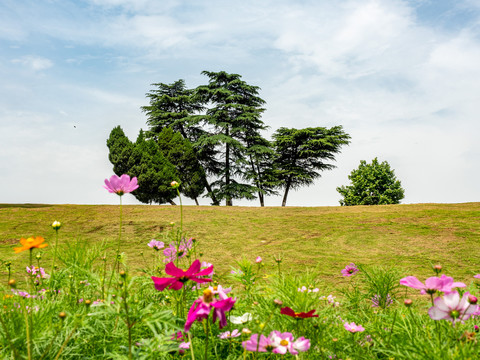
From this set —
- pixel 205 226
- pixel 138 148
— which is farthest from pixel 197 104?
pixel 205 226

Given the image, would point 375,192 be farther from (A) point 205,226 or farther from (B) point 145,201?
(A) point 205,226

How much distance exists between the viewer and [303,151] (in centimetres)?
2139

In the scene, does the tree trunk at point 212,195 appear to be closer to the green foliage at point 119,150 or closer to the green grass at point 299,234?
the green foliage at point 119,150

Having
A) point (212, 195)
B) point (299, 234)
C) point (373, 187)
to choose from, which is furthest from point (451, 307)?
point (373, 187)

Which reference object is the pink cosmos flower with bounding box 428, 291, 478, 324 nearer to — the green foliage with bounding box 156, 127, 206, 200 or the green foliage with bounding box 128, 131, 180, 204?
the green foliage with bounding box 128, 131, 180, 204

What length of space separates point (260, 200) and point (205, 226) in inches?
589

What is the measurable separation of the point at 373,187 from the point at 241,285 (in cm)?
2105

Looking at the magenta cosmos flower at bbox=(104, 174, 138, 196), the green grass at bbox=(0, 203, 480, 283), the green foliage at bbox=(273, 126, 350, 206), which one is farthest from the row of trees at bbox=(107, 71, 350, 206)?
the magenta cosmos flower at bbox=(104, 174, 138, 196)

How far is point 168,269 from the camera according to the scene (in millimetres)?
881

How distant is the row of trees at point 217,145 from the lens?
19.0 metres

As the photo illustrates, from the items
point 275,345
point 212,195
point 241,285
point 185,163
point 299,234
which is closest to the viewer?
point 275,345

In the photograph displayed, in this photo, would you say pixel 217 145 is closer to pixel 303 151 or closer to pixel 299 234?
pixel 303 151

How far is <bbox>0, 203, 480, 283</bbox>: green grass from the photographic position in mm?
4785

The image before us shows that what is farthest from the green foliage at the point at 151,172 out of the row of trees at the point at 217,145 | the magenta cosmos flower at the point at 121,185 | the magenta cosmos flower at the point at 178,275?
the magenta cosmos flower at the point at 178,275
